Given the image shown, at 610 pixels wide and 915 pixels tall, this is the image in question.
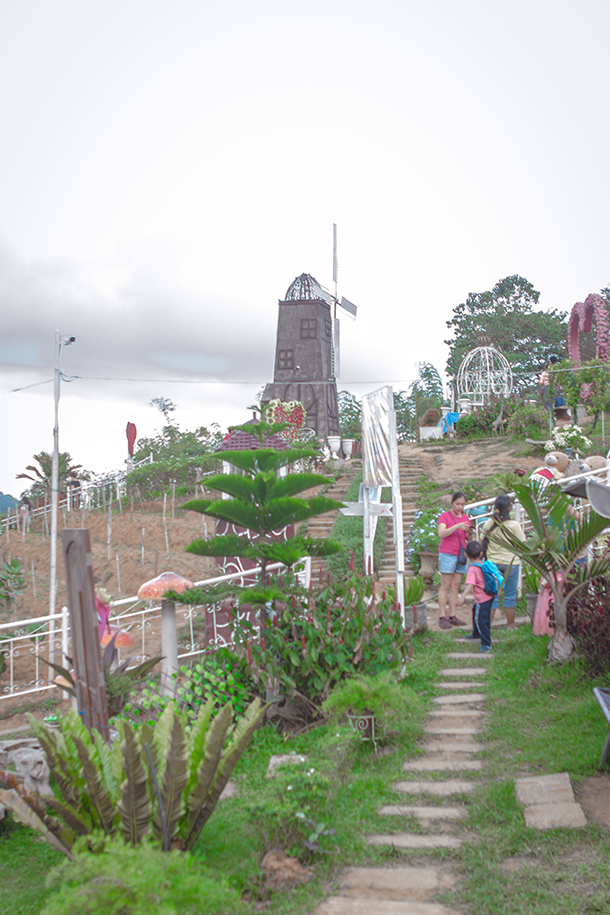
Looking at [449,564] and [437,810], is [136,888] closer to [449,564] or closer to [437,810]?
[437,810]

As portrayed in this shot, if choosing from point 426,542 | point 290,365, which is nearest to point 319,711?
point 426,542

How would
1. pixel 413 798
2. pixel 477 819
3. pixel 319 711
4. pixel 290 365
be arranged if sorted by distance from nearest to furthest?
pixel 477 819 → pixel 413 798 → pixel 319 711 → pixel 290 365

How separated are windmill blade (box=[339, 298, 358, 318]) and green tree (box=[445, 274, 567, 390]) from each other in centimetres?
833

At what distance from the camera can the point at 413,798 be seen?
13.3 feet

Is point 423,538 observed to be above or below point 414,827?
above

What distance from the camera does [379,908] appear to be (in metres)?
2.90

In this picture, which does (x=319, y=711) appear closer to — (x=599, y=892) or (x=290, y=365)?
(x=599, y=892)

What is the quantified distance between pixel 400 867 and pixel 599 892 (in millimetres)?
875

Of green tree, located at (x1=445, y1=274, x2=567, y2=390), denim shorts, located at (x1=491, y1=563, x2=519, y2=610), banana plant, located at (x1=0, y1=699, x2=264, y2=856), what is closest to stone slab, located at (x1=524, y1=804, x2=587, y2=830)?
banana plant, located at (x1=0, y1=699, x2=264, y2=856)

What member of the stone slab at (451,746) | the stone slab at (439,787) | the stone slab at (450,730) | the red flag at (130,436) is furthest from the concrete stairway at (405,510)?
the red flag at (130,436)

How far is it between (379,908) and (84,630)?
76.6 inches

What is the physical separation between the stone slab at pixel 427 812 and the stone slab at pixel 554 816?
1.27 ft

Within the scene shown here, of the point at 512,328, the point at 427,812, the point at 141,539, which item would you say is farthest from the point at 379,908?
the point at 512,328

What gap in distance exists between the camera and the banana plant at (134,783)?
10.1 ft
